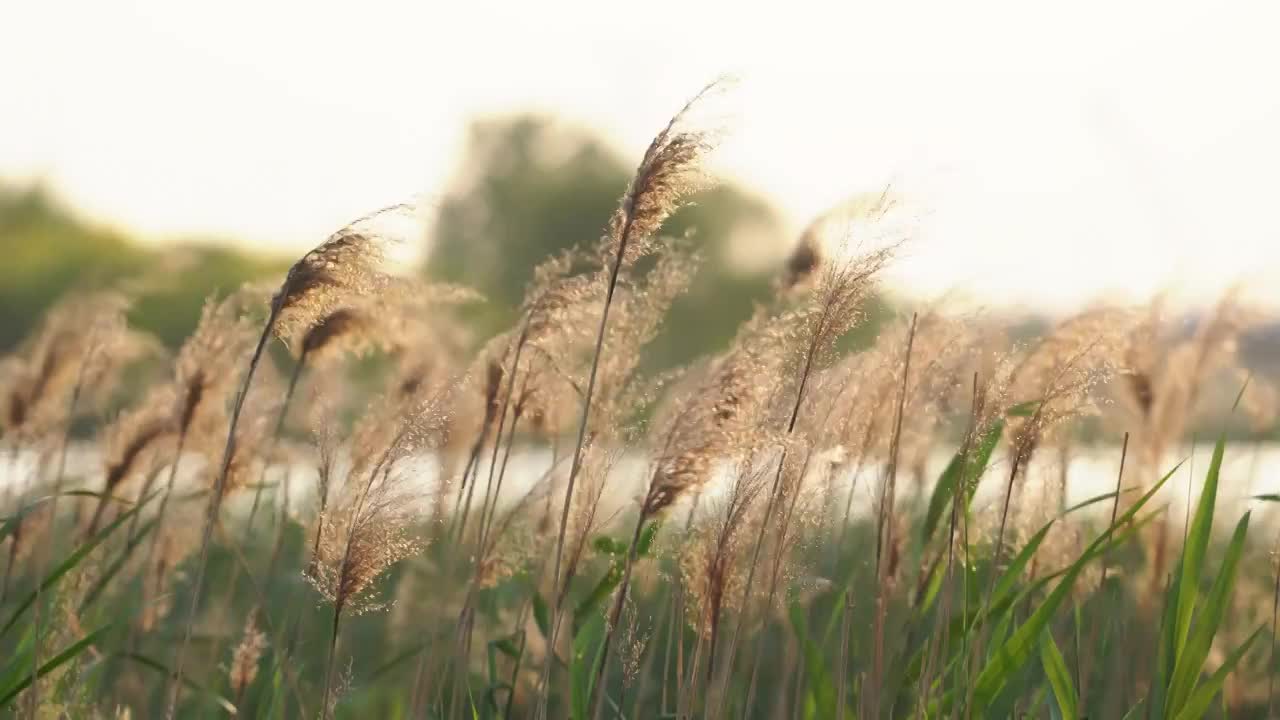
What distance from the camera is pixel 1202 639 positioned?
3.08 m

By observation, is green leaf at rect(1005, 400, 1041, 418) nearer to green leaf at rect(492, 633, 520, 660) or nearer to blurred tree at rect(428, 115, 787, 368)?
green leaf at rect(492, 633, 520, 660)

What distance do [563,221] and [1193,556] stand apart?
27.5m

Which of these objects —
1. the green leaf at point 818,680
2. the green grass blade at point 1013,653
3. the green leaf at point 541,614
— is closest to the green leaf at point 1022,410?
the green grass blade at point 1013,653

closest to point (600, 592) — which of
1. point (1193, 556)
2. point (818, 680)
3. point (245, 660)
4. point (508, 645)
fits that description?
point (508, 645)

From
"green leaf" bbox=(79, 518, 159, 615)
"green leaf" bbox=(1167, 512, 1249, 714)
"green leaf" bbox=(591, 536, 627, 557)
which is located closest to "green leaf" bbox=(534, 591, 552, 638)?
"green leaf" bbox=(591, 536, 627, 557)

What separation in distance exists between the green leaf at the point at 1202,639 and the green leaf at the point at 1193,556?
23 mm

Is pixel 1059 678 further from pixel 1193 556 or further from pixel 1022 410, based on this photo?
pixel 1022 410

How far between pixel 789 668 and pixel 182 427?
152 cm

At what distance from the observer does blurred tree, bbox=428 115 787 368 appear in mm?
29125

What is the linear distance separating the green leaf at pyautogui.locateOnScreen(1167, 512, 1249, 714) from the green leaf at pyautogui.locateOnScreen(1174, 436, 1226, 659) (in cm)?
2

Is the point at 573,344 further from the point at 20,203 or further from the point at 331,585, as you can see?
the point at 20,203

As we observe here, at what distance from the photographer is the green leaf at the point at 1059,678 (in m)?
3.12

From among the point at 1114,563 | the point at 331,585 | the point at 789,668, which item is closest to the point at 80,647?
the point at 331,585

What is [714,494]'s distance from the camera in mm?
2877
